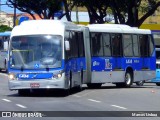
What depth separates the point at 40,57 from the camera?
24562 millimetres

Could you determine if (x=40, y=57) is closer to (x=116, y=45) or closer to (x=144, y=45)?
(x=116, y=45)

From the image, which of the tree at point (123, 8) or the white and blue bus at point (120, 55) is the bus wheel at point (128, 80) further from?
the tree at point (123, 8)

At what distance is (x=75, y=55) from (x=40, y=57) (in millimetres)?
2868

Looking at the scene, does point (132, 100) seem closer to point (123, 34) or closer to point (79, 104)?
point (79, 104)

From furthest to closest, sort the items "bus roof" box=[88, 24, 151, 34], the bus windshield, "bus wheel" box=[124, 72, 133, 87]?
"bus wheel" box=[124, 72, 133, 87] → "bus roof" box=[88, 24, 151, 34] → the bus windshield

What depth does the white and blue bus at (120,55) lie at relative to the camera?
29.7 meters

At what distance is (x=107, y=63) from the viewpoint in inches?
1182

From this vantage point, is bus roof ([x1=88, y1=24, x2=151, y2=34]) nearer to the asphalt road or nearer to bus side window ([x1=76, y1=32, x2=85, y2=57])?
bus side window ([x1=76, y1=32, x2=85, y2=57])

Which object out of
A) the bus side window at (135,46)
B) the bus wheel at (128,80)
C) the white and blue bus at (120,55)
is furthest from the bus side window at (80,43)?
the bus side window at (135,46)

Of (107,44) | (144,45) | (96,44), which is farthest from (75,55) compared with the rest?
(144,45)

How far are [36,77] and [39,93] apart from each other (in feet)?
8.32

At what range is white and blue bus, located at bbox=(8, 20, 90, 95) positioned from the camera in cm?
2436

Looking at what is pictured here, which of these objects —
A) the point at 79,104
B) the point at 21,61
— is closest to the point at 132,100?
the point at 79,104

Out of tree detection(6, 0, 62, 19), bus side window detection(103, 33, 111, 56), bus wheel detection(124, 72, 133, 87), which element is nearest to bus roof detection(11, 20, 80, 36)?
bus side window detection(103, 33, 111, 56)
